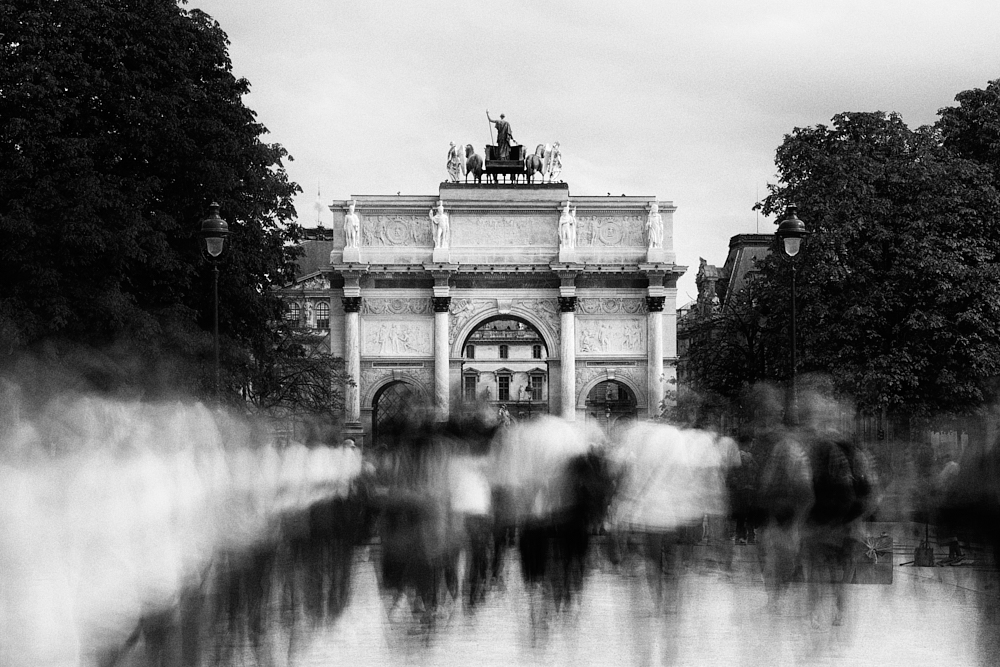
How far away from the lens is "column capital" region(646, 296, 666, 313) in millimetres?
60344

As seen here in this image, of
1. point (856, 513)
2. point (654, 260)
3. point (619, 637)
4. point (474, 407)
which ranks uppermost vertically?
point (654, 260)

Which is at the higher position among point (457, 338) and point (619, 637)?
point (457, 338)

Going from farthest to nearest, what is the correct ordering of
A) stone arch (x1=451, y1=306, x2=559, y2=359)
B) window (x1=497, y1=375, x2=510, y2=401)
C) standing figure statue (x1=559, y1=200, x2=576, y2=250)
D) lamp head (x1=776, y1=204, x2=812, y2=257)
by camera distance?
window (x1=497, y1=375, x2=510, y2=401)
stone arch (x1=451, y1=306, x2=559, y2=359)
standing figure statue (x1=559, y1=200, x2=576, y2=250)
lamp head (x1=776, y1=204, x2=812, y2=257)

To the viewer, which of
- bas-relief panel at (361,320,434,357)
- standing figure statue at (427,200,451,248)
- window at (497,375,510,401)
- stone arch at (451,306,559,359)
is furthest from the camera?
window at (497,375,510,401)

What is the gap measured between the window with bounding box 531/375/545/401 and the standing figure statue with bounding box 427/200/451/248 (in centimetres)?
6736

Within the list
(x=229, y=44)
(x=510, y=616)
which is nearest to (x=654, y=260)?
(x=229, y=44)

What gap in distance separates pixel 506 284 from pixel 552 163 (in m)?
5.85

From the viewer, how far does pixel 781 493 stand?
12641 mm

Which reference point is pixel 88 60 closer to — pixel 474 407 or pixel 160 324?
pixel 160 324

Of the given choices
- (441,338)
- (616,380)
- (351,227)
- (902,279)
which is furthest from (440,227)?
(902,279)

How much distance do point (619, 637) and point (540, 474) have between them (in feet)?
9.08

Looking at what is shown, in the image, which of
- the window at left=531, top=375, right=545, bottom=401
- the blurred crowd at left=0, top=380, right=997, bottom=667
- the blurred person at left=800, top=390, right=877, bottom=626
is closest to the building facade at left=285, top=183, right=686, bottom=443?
the blurred crowd at left=0, top=380, right=997, bottom=667

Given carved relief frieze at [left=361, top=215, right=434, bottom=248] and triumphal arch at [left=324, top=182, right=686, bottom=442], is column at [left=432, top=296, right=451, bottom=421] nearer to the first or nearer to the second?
triumphal arch at [left=324, top=182, right=686, bottom=442]

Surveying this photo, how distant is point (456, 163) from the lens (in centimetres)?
6156
